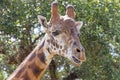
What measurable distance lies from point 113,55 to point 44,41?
6005 mm

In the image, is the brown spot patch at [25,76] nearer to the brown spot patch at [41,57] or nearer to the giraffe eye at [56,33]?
the brown spot patch at [41,57]

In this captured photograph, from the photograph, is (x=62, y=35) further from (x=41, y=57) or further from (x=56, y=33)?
(x=41, y=57)

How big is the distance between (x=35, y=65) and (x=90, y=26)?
5.31 metres

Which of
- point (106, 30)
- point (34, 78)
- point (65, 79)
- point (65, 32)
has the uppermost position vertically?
point (65, 32)

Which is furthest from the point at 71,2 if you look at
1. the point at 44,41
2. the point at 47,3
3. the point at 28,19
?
the point at 44,41

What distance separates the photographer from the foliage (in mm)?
10508

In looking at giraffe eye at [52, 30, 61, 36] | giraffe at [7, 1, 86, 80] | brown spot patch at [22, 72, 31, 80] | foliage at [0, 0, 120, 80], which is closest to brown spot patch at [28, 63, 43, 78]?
giraffe at [7, 1, 86, 80]

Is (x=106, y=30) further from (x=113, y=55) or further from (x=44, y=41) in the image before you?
(x=44, y=41)

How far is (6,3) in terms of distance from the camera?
1092 cm

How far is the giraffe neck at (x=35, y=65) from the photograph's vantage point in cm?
544

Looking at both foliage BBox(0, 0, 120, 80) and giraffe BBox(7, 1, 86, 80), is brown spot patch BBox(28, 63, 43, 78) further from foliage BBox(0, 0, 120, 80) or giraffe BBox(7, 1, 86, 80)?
foliage BBox(0, 0, 120, 80)

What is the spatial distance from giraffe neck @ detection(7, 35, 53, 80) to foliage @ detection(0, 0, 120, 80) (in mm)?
4750

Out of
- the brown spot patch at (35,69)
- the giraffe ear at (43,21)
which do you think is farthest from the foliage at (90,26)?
the brown spot patch at (35,69)

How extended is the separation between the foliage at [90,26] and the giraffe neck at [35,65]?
4.75 metres
